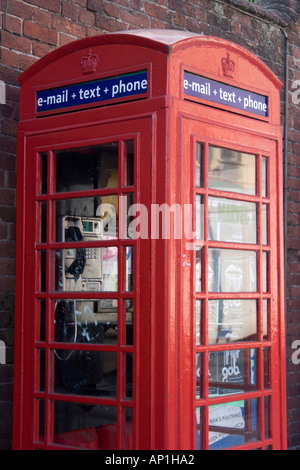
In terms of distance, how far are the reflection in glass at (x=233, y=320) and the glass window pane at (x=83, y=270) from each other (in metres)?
0.54

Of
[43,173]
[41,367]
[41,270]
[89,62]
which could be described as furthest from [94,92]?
[41,367]

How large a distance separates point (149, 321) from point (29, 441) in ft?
2.96

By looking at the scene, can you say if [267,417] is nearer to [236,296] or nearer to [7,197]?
[236,296]

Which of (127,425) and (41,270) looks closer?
(127,425)

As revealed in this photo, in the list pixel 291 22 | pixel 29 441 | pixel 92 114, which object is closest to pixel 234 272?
pixel 92 114

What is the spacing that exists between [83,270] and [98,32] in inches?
68.0

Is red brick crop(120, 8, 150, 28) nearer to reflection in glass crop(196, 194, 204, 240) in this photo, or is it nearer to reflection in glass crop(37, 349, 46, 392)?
reflection in glass crop(196, 194, 204, 240)

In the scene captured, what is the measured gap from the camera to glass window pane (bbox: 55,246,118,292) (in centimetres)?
310

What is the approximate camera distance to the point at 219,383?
10.4 feet

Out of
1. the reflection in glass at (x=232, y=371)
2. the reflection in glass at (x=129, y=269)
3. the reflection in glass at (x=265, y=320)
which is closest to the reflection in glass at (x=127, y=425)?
the reflection in glass at (x=232, y=371)

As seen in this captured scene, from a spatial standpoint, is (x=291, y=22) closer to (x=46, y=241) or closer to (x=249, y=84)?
(x=249, y=84)

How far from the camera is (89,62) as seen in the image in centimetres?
312

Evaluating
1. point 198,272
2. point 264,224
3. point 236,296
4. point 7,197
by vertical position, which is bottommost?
point 236,296

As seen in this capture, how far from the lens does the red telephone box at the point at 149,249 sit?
9.31ft
